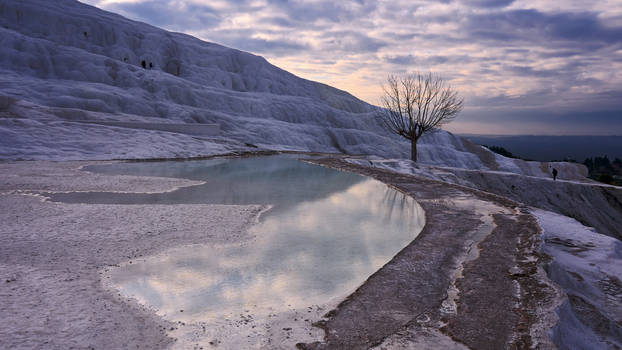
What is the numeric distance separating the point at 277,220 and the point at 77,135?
23.5 metres

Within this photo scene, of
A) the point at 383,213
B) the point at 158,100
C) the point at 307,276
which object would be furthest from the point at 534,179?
the point at 158,100

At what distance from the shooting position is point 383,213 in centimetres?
1188

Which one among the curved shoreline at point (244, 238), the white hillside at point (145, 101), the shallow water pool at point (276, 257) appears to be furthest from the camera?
the white hillside at point (145, 101)

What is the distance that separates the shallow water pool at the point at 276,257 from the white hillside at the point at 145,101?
1667 centimetres

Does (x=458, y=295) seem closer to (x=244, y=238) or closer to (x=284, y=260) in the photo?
(x=284, y=260)

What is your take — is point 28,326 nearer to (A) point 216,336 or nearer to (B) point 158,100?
(A) point 216,336

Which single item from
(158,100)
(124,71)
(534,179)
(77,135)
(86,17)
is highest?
(86,17)

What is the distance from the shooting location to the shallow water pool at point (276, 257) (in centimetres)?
546

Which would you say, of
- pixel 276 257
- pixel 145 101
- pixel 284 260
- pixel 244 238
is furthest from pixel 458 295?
pixel 145 101

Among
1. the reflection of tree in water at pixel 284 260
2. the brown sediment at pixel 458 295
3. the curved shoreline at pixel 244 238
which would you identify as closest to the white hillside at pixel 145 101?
the curved shoreline at pixel 244 238

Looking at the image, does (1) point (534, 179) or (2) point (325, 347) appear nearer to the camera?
(2) point (325, 347)

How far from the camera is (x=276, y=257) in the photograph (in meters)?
7.25

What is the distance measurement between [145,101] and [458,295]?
165 ft

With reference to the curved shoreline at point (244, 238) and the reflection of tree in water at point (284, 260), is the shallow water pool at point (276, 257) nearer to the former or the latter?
the reflection of tree in water at point (284, 260)
